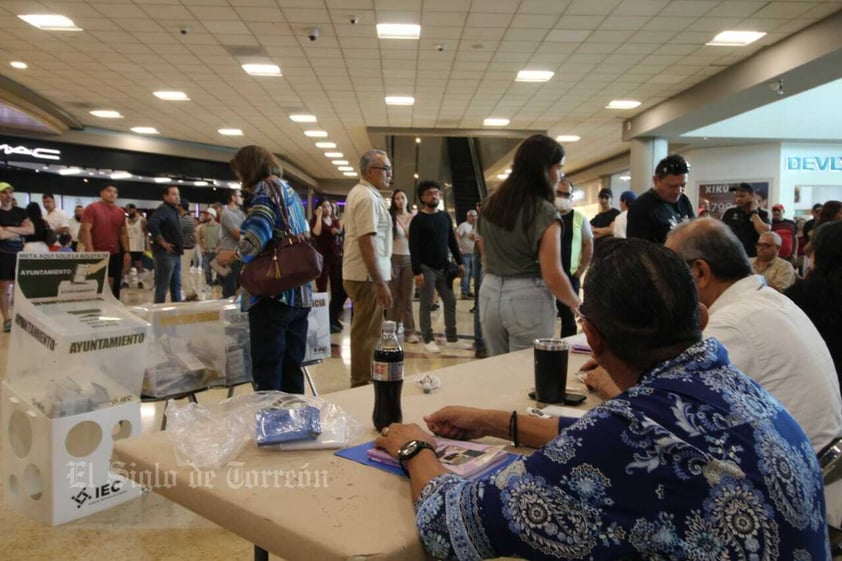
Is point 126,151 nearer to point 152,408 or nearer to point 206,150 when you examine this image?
point 206,150

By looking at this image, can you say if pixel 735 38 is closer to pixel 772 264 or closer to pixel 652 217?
pixel 772 264

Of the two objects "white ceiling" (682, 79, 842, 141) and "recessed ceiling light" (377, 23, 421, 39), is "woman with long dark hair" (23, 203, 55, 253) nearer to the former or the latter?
"recessed ceiling light" (377, 23, 421, 39)

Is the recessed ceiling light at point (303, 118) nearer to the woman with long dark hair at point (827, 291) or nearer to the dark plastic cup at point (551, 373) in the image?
the woman with long dark hair at point (827, 291)

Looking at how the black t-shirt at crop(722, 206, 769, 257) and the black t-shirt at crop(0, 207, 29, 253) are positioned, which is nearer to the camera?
the black t-shirt at crop(722, 206, 769, 257)

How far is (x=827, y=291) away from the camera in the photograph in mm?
1690

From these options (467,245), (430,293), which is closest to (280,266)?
(430,293)

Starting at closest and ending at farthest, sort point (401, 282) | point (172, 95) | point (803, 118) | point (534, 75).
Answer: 1. point (401, 282)
2. point (534, 75)
3. point (172, 95)
4. point (803, 118)

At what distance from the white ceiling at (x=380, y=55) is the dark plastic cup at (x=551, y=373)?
18.1ft

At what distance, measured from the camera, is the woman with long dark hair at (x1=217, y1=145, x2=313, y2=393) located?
2277 millimetres

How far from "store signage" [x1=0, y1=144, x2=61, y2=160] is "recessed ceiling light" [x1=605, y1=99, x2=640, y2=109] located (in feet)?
38.7

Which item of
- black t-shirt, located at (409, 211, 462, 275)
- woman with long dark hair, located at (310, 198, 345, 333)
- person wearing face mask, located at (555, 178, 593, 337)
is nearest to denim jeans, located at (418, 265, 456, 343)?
black t-shirt, located at (409, 211, 462, 275)

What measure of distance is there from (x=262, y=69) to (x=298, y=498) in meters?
8.55

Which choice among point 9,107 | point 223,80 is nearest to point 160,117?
point 9,107

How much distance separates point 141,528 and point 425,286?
140 inches
